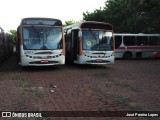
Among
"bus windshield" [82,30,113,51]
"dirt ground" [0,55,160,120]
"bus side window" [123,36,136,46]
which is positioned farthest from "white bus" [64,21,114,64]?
"bus side window" [123,36,136,46]

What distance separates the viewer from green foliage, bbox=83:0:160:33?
1430 inches

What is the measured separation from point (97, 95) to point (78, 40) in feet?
35.7

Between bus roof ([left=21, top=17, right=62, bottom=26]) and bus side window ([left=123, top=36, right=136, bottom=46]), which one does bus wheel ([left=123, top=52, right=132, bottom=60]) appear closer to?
bus side window ([left=123, top=36, right=136, bottom=46])

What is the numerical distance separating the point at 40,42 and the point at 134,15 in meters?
20.5

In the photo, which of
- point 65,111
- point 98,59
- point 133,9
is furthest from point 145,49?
point 65,111

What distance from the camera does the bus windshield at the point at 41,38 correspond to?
20.1 m

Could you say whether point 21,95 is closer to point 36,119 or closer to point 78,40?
point 36,119

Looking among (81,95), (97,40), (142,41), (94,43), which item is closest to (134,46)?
(142,41)

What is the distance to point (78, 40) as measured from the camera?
22.2 meters

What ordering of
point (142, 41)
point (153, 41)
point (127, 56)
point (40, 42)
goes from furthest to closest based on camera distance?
point (153, 41) → point (142, 41) → point (127, 56) → point (40, 42)

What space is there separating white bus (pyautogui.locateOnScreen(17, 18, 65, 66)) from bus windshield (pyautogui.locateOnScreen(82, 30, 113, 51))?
5.90 feet

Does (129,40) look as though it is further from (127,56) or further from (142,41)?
(127,56)

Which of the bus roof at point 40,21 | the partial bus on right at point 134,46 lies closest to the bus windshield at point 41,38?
the bus roof at point 40,21

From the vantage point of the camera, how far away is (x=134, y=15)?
1529 inches
